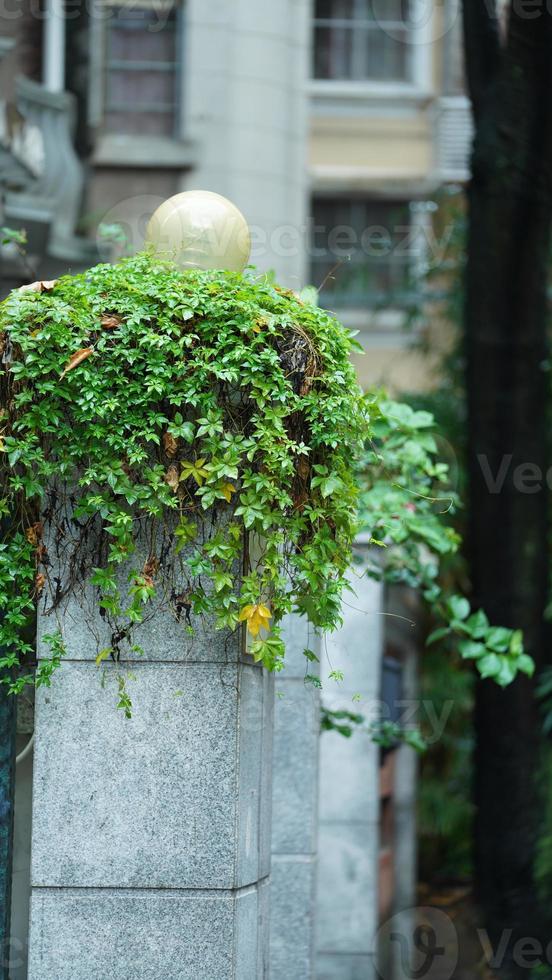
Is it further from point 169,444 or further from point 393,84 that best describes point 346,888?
point 393,84

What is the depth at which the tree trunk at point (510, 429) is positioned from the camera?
853 cm

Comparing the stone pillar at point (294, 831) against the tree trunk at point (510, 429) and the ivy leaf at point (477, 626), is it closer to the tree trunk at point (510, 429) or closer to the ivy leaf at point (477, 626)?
the ivy leaf at point (477, 626)

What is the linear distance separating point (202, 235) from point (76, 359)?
0.72m

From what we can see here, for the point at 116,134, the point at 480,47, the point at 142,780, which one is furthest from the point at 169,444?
the point at 116,134

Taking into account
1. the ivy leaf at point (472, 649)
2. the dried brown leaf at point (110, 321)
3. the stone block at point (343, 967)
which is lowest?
the stone block at point (343, 967)

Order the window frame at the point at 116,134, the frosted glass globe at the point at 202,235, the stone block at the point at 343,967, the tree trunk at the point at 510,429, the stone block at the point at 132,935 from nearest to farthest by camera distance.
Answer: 1. the stone block at the point at 132,935
2. the frosted glass globe at the point at 202,235
3. the tree trunk at the point at 510,429
4. the stone block at the point at 343,967
5. the window frame at the point at 116,134

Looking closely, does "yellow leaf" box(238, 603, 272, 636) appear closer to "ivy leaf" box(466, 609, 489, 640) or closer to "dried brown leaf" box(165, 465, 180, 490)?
"dried brown leaf" box(165, 465, 180, 490)

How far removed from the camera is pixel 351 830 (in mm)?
8758

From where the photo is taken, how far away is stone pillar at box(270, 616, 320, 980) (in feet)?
20.1

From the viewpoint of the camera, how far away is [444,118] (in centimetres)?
1725

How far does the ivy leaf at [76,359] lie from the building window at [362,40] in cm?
1445

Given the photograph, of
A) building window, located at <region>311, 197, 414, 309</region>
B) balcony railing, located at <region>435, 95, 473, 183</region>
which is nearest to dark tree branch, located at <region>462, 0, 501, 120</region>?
building window, located at <region>311, 197, 414, 309</region>

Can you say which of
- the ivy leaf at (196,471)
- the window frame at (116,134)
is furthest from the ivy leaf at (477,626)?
the window frame at (116,134)

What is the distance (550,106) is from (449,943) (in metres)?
5.43
